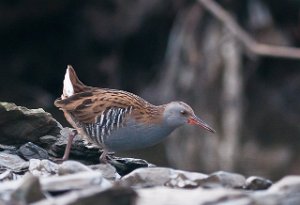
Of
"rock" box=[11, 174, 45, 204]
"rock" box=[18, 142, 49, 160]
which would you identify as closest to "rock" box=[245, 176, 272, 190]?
"rock" box=[18, 142, 49, 160]

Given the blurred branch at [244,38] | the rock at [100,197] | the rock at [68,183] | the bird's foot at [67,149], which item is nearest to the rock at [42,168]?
the bird's foot at [67,149]

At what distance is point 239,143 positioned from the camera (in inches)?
658

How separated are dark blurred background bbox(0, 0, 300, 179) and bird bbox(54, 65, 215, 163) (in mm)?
8316

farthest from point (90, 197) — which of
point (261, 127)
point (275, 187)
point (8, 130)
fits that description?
point (261, 127)

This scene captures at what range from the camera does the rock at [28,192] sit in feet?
20.4

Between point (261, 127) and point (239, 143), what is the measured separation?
175cm

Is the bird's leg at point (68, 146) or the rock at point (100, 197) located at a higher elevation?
the rock at point (100, 197)

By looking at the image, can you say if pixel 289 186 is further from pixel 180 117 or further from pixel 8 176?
pixel 180 117

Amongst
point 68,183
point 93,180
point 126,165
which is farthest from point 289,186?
point 126,165

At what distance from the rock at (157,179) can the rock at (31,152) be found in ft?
3.40

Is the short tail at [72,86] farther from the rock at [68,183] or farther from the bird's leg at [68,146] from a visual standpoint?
the rock at [68,183]

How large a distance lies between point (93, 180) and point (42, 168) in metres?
1.60

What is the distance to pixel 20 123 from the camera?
8.84 metres

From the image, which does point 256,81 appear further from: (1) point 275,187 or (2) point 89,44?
(1) point 275,187
